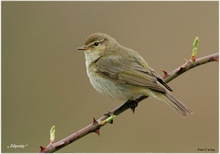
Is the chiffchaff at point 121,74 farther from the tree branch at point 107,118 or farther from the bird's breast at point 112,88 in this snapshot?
the tree branch at point 107,118

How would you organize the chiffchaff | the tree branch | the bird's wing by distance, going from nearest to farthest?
the tree branch, the chiffchaff, the bird's wing

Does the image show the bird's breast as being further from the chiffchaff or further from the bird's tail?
the bird's tail

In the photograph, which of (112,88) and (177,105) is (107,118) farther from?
(112,88)

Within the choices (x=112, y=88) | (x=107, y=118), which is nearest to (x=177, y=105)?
(x=112, y=88)

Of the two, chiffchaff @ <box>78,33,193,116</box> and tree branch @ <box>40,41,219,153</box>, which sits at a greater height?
chiffchaff @ <box>78,33,193,116</box>

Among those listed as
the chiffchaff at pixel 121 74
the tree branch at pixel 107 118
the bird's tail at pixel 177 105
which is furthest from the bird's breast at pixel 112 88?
the bird's tail at pixel 177 105

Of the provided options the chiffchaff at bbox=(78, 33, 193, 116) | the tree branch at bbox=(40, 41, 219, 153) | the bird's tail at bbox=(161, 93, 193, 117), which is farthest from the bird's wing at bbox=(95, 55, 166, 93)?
the tree branch at bbox=(40, 41, 219, 153)

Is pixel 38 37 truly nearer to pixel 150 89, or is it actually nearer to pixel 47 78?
pixel 47 78

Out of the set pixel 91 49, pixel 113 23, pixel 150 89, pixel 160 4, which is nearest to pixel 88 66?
pixel 91 49
